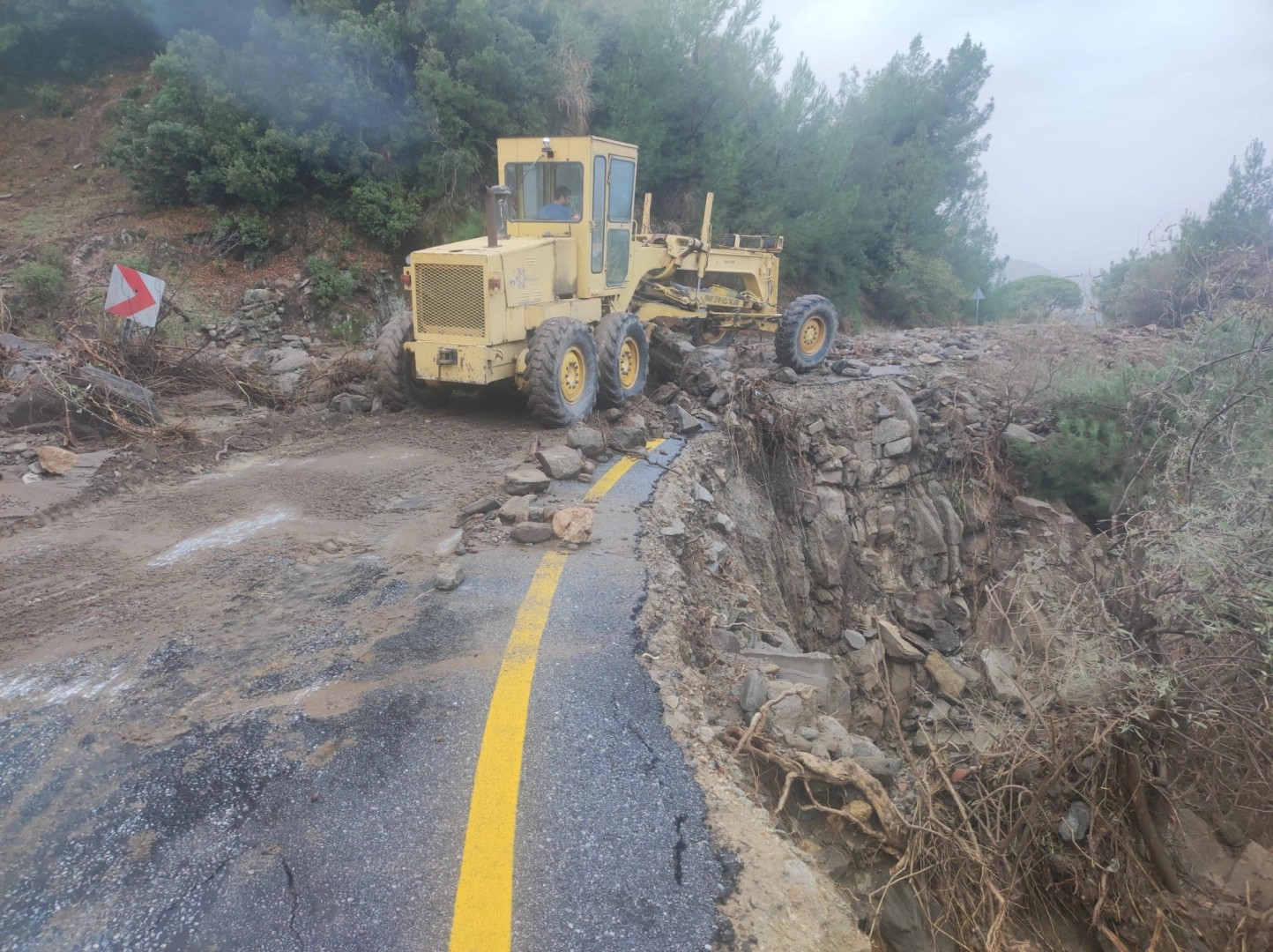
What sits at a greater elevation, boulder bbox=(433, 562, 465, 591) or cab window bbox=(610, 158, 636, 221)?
cab window bbox=(610, 158, 636, 221)

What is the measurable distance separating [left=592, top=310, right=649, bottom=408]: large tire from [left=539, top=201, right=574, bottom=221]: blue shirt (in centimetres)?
109

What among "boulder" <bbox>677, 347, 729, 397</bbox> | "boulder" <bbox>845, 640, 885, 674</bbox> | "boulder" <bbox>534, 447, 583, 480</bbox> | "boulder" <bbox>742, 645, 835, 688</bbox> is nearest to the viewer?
"boulder" <bbox>742, 645, 835, 688</bbox>

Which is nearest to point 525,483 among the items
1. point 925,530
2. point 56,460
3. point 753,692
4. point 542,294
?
point 753,692

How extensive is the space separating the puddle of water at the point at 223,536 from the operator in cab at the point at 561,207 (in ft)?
13.4

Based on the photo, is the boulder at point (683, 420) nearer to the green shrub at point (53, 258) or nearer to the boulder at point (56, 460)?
the boulder at point (56, 460)

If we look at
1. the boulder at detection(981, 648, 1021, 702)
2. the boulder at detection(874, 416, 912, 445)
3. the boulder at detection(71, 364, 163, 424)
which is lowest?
the boulder at detection(981, 648, 1021, 702)

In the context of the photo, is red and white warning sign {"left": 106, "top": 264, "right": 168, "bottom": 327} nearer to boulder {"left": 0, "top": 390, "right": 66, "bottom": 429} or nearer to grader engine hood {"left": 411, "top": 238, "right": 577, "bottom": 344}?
boulder {"left": 0, "top": 390, "right": 66, "bottom": 429}

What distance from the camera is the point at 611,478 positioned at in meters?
5.96

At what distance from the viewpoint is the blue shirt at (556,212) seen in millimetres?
7520

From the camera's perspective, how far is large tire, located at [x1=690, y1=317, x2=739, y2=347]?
428 inches

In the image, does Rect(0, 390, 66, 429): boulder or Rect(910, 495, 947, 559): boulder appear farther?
Rect(910, 495, 947, 559): boulder

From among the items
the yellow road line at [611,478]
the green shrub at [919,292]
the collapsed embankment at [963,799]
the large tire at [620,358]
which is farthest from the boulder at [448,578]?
the green shrub at [919,292]

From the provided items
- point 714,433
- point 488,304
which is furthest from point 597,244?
point 714,433

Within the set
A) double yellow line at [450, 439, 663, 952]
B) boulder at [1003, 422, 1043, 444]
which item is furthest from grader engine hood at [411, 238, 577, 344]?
boulder at [1003, 422, 1043, 444]
